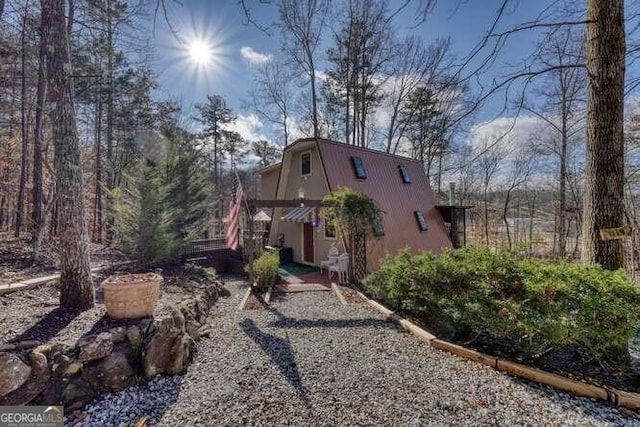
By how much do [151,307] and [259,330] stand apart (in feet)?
6.55

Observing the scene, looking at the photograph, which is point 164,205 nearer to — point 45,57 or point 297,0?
point 45,57

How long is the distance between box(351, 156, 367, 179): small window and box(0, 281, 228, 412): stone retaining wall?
8626 mm

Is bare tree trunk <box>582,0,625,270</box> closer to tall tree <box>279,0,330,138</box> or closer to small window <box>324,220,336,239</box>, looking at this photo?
small window <box>324,220,336,239</box>

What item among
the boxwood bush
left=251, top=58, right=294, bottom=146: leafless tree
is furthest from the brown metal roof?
left=251, top=58, right=294, bottom=146: leafless tree

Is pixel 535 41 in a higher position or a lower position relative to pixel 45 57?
higher

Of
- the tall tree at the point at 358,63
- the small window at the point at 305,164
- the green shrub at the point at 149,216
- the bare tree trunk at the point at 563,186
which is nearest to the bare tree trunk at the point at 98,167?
the green shrub at the point at 149,216

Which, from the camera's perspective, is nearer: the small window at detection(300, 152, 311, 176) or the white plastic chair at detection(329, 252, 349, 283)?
the white plastic chair at detection(329, 252, 349, 283)

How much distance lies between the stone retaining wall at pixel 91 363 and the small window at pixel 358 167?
8.63 meters

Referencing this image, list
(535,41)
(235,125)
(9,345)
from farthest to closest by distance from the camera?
(235,125) < (535,41) < (9,345)

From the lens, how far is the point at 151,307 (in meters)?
4.47

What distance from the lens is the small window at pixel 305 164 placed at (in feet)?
39.9

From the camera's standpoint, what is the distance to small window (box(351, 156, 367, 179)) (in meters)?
11.6

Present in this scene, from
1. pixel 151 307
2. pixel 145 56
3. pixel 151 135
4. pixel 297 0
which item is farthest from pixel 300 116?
pixel 151 307

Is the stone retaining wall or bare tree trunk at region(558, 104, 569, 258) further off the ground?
bare tree trunk at region(558, 104, 569, 258)
